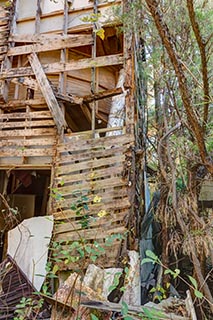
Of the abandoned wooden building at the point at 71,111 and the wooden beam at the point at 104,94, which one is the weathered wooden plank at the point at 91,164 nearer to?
the abandoned wooden building at the point at 71,111

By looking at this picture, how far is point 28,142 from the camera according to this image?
6188mm

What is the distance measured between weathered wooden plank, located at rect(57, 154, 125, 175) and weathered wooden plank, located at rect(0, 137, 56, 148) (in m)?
0.66

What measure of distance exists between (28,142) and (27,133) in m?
0.20

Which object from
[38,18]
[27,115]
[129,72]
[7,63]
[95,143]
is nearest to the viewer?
[95,143]

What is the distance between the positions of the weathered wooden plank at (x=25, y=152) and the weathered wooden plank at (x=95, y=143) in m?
0.31

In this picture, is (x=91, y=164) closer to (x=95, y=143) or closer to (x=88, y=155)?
(x=88, y=155)

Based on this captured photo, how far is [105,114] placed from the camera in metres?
7.28

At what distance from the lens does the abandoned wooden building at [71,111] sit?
5.22m

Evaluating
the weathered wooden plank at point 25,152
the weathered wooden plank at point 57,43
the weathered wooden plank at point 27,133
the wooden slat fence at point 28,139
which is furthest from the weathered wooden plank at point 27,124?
the weathered wooden plank at point 57,43

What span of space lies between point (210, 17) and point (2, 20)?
496 cm

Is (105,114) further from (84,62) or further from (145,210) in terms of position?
(145,210)

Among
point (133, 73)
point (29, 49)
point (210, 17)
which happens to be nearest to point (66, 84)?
point (29, 49)

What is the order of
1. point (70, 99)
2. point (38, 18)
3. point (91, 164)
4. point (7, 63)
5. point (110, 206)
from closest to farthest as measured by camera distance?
1. point (110, 206)
2. point (91, 164)
3. point (70, 99)
4. point (7, 63)
5. point (38, 18)

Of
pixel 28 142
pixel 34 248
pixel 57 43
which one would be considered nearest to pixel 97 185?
pixel 34 248
